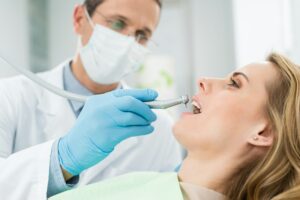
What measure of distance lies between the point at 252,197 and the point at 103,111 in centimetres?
53

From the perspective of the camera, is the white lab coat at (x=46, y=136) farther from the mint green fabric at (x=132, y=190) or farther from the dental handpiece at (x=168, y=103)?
the dental handpiece at (x=168, y=103)

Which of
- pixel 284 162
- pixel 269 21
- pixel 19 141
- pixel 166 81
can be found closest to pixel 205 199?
pixel 284 162

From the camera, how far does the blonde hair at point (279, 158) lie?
120 cm

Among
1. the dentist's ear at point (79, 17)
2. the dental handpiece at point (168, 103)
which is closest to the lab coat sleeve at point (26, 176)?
the dental handpiece at point (168, 103)

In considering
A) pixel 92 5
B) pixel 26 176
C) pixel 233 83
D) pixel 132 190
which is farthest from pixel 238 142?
pixel 92 5

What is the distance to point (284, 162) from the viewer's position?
1.21 m

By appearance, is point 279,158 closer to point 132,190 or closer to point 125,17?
point 132,190

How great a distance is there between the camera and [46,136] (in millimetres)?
1572

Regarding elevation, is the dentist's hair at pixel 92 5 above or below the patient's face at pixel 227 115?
above

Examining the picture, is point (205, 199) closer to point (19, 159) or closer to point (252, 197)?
point (252, 197)

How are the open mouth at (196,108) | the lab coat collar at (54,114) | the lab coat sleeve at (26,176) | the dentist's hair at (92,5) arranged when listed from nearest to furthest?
the lab coat sleeve at (26,176) → the open mouth at (196,108) → the lab coat collar at (54,114) → the dentist's hair at (92,5)

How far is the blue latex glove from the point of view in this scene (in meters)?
1.19

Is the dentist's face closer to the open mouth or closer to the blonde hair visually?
the open mouth

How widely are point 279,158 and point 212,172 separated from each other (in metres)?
0.21
